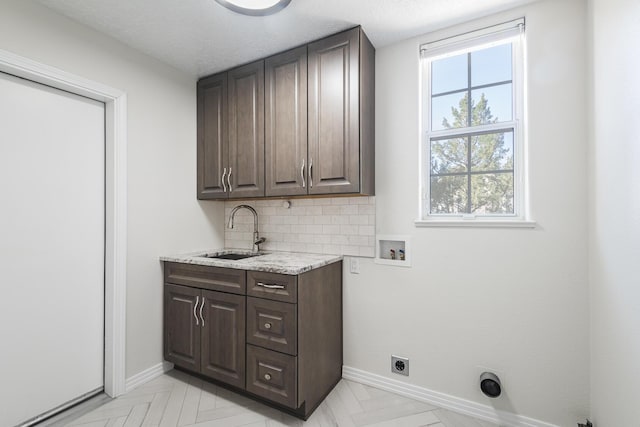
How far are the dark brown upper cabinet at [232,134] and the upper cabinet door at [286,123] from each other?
0.08 meters

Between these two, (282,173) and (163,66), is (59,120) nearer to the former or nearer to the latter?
(163,66)

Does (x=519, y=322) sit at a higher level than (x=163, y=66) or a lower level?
lower

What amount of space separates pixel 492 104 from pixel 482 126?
0.51ft

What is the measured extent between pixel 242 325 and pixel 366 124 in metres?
1.61

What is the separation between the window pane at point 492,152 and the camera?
6.03 ft

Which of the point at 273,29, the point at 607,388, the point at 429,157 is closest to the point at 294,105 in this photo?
the point at 273,29

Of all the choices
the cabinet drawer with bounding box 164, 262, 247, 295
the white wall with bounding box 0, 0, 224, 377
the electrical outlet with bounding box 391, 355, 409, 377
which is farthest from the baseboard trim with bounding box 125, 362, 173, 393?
the electrical outlet with bounding box 391, 355, 409, 377

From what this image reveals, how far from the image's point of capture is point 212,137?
255 centimetres

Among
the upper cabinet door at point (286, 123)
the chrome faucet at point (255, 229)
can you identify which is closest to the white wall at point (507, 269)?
the upper cabinet door at point (286, 123)

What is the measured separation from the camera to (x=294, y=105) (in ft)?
7.04

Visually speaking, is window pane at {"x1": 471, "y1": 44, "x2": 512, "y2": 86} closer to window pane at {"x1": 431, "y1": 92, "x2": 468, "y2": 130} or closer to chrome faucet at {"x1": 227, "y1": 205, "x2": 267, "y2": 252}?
window pane at {"x1": 431, "y1": 92, "x2": 468, "y2": 130}

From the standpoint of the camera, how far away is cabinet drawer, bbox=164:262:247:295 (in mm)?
1965

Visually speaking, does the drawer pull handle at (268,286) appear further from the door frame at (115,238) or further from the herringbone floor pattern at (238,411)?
the door frame at (115,238)

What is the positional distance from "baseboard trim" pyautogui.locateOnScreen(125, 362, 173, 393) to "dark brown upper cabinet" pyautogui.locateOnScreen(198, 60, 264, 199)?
142 centimetres
